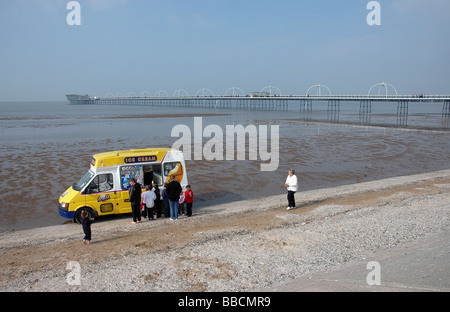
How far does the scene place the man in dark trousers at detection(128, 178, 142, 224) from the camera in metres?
10.8

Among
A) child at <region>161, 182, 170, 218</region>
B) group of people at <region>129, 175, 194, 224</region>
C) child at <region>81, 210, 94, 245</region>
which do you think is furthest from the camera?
child at <region>161, 182, 170, 218</region>

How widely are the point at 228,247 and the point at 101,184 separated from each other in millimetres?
5257

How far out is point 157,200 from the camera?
11.7 metres

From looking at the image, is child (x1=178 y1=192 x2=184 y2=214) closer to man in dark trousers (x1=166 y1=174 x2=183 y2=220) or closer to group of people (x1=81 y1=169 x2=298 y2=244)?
group of people (x1=81 y1=169 x2=298 y2=244)

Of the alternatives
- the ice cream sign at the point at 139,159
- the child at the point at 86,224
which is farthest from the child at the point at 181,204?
the child at the point at 86,224

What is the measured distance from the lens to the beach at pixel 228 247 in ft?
21.9

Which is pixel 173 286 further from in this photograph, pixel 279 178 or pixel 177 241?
pixel 279 178

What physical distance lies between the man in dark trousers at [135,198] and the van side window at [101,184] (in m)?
1.08

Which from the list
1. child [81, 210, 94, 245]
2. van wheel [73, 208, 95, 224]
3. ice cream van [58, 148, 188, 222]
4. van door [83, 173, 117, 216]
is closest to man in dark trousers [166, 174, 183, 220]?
ice cream van [58, 148, 188, 222]

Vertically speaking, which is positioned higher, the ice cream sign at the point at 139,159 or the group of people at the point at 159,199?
the ice cream sign at the point at 139,159

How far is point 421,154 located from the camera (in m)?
27.3

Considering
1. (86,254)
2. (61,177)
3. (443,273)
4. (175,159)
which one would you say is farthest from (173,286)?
(61,177)

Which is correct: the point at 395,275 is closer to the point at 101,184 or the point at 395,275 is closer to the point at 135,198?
the point at 135,198

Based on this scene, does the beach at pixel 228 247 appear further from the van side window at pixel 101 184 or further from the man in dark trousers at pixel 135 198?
the van side window at pixel 101 184
